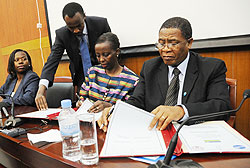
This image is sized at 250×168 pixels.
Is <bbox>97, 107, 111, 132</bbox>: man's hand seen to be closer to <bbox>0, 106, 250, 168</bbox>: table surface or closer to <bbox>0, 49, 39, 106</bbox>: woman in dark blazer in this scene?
<bbox>0, 106, 250, 168</bbox>: table surface

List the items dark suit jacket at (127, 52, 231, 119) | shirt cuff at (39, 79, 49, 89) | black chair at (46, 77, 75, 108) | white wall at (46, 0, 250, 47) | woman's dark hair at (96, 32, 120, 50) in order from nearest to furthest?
1. dark suit jacket at (127, 52, 231, 119)
2. white wall at (46, 0, 250, 47)
3. woman's dark hair at (96, 32, 120, 50)
4. shirt cuff at (39, 79, 49, 89)
5. black chair at (46, 77, 75, 108)

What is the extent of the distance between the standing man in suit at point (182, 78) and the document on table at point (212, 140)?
191mm

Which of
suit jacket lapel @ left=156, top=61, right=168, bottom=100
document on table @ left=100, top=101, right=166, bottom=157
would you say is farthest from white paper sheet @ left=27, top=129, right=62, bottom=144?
suit jacket lapel @ left=156, top=61, right=168, bottom=100

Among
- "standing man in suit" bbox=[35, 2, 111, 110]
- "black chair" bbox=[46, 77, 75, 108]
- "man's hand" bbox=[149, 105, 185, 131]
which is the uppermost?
"standing man in suit" bbox=[35, 2, 111, 110]

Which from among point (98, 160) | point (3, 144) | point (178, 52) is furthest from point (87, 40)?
point (98, 160)

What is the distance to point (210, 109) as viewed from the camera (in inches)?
38.7

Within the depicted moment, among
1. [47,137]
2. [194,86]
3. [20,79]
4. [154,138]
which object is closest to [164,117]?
[154,138]

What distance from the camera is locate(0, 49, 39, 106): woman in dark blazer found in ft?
6.75

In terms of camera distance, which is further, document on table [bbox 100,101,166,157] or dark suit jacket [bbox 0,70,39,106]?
dark suit jacket [bbox 0,70,39,106]

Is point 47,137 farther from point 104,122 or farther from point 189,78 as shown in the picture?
point 189,78

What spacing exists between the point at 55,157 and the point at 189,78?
2.85 feet

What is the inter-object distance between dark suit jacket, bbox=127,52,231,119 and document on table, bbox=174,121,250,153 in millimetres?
157

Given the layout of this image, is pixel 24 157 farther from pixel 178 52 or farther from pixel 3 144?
pixel 178 52

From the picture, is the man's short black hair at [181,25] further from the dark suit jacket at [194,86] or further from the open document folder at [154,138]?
the open document folder at [154,138]
